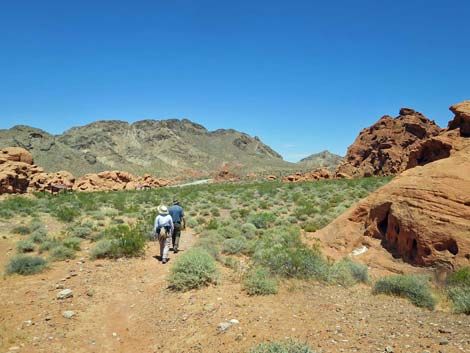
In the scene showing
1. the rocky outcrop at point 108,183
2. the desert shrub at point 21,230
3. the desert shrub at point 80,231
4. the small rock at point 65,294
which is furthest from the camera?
the rocky outcrop at point 108,183

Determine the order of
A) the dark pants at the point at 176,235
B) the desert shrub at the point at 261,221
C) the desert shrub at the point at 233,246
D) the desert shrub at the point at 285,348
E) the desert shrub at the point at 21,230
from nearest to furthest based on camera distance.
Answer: the desert shrub at the point at 285,348
the desert shrub at the point at 233,246
the dark pants at the point at 176,235
the desert shrub at the point at 21,230
the desert shrub at the point at 261,221

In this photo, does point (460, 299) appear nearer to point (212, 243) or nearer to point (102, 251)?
point (212, 243)

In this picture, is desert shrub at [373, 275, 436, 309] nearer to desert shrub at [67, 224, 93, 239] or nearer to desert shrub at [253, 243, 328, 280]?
desert shrub at [253, 243, 328, 280]

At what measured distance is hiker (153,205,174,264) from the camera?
10455 mm

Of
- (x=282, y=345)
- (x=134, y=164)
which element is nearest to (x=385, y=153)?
(x=282, y=345)

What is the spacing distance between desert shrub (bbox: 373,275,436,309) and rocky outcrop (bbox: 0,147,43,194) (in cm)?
3107

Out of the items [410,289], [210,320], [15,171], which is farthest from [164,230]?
[15,171]

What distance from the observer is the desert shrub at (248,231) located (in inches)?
545

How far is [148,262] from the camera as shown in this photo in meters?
10.5

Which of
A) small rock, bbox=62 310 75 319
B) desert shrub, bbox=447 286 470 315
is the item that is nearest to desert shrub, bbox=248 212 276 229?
desert shrub, bbox=447 286 470 315

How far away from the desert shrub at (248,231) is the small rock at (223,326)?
780cm

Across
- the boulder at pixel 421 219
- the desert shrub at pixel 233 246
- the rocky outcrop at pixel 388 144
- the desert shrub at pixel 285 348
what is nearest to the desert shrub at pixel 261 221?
the desert shrub at pixel 233 246

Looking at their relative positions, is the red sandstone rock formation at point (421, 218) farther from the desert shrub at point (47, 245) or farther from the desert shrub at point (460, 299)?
the desert shrub at point (47, 245)

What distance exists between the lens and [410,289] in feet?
21.5
